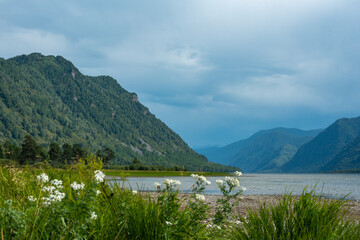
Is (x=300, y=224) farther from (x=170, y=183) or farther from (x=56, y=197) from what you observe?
(x=56, y=197)

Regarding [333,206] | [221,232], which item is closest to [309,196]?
[333,206]

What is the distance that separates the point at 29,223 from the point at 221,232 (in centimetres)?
451

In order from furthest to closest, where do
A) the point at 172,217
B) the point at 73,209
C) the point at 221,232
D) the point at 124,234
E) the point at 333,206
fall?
the point at 221,232 < the point at 333,206 < the point at 172,217 < the point at 124,234 < the point at 73,209

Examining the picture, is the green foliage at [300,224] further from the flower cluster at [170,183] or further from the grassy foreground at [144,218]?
the flower cluster at [170,183]

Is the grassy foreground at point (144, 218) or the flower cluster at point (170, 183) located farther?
the flower cluster at point (170, 183)

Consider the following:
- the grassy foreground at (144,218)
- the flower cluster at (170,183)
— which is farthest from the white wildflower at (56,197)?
the flower cluster at (170,183)

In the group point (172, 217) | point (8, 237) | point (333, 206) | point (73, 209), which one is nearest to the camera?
point (8, 237)

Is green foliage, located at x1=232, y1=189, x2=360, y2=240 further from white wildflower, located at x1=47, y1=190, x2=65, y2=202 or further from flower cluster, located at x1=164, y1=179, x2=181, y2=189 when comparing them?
white wildflower, located at x1=47, y1=190, x2=65, y2=202

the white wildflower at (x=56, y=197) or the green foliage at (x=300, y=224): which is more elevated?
the white wildflower at (x=56, y=197)

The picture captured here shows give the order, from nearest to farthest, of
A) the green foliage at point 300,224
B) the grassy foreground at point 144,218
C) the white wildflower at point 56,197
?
the white wildflower at point 56,197 < the grassy foreground at point 144,218 < the green foliage at point 300,224

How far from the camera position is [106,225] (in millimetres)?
6688

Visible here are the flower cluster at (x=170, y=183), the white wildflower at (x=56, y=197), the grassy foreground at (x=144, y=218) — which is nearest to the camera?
the white wildflower at (x=56, y=197)

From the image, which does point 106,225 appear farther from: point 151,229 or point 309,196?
point 309,196

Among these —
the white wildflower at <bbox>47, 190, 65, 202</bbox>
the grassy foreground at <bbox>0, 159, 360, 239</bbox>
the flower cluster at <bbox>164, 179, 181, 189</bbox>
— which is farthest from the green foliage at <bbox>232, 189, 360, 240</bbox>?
the white wildflower at <bbox>47, 190, 65, 202</bbox>
